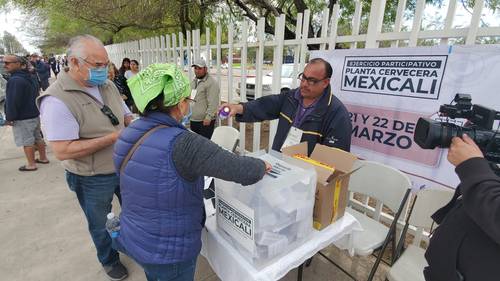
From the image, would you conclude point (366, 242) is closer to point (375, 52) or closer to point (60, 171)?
point (375, 52)

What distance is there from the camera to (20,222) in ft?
9.72

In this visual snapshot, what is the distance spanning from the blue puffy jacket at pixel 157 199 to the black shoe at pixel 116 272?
45.1 inches

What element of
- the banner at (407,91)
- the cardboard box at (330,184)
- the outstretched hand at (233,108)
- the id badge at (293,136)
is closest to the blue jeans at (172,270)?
the cardboard box at (330,184)

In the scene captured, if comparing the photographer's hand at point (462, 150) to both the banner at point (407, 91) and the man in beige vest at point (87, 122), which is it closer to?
the banner at point (407, 91)

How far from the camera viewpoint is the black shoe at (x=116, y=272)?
2.20 metres

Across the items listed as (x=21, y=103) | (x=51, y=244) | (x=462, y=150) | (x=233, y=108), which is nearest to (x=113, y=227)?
(x=233, y=108)

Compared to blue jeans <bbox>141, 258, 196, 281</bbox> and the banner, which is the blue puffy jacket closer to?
blue jeans <bbox>141, 258, 196, 281</bbox>

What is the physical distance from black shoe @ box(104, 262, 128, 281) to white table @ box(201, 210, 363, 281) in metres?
1.11

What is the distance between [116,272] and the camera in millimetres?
2207

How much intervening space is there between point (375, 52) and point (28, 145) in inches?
189

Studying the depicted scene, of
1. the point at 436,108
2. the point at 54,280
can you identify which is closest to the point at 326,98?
the point at 436,108

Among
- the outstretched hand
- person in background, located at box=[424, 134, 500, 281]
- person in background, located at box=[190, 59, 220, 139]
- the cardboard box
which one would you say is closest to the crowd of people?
person in background, located at box=[424, 134, 500, 281]

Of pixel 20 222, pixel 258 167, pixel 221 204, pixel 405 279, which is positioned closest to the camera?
pixel 258 167

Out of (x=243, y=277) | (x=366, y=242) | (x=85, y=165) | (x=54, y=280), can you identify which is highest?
(x=85, y=165)
